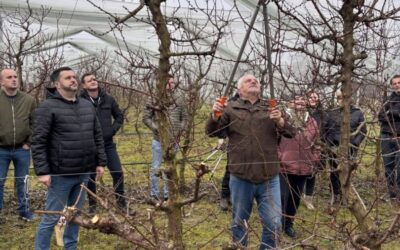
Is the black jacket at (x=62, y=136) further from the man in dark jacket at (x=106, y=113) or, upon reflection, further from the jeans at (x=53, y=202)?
the man in dark jacket at (x=106, y=113)

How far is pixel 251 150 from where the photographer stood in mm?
3596

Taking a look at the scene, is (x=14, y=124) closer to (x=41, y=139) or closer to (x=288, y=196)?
(x=41, y=139)

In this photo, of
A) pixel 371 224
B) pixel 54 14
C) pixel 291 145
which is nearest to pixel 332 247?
pixel 291 145

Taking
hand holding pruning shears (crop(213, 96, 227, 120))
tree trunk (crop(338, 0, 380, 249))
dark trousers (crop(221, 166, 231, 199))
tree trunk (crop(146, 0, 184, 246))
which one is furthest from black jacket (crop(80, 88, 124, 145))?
tree trunk (crop(338, 0, 380, 249))

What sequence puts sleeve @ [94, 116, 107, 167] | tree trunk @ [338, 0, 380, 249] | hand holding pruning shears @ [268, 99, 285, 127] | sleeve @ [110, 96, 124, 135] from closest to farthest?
tree trunk @ [338, 0, 380, 249] → hand holding pruning shears @ [268, 99, 285, 127] → sleeve @ [94, 116, 107, 167] → sleeve @ [110, 96, 124, 135]

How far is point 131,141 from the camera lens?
35.7 feet

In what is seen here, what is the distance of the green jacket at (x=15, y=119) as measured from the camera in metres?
4.70

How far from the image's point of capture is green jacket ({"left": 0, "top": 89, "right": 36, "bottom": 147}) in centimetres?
470

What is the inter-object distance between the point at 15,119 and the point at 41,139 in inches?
52.3

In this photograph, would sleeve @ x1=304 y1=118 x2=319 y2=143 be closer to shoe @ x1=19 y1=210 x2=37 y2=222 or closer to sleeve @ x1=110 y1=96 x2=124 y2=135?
sleeve @ x1=110 y1=96 x2=124 y2=135

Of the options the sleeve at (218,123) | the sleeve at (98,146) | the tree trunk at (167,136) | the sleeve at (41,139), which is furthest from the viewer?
the sleeve at (98,146)

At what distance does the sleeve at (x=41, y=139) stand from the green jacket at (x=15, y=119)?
1.23 meters

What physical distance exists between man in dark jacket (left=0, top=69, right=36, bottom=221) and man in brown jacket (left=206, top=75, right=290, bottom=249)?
1.98 m

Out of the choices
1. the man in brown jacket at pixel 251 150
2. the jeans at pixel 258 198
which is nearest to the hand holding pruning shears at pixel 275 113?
the man in brown jacket at pixel 251 150
